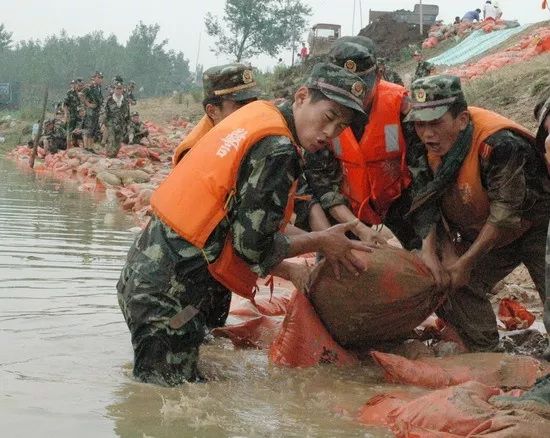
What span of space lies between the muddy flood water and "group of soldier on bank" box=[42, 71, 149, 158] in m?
13.9

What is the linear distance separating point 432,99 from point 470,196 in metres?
0.48

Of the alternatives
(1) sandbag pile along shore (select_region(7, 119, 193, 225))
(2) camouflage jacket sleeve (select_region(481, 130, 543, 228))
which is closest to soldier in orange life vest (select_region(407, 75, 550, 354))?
(2) camouflage jacket sleeve (select_region(481, 130, 543, 228))

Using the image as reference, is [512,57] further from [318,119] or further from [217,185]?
[217,185]

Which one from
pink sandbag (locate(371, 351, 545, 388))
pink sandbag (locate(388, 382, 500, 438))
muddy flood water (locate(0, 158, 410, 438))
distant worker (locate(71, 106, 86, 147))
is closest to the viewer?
pink sandbag (locate(388, 382, 500, 438))

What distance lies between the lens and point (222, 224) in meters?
3.85

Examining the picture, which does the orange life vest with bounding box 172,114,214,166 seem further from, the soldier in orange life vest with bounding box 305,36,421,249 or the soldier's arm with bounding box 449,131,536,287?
the soldier's arm with bounding box 449,131,536,287

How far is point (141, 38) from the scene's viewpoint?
76.6 m

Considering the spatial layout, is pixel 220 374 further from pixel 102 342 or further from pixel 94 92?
pixel 94 92

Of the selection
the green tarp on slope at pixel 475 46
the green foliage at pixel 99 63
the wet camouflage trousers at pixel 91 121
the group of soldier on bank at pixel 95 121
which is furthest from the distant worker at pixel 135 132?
the green foliage at pixel 99 63

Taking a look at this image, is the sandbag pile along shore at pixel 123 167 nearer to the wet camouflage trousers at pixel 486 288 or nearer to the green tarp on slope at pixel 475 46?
the wet camouflage trousers at pixel 486 288

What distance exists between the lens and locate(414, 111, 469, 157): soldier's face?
173 inches

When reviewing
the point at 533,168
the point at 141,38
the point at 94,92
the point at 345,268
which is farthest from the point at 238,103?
the point at 141,38

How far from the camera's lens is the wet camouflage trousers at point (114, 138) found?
20.3 metres

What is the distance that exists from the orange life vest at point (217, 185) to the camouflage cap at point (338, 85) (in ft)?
0.65
